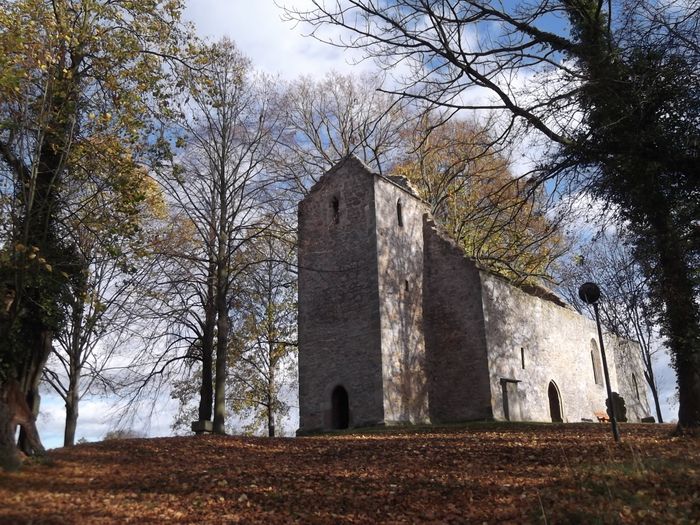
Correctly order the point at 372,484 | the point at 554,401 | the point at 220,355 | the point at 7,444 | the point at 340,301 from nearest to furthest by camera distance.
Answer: the point at 372,484, the point at 7,444, the point at 220,355, the point at 340,301, the point at 554,401

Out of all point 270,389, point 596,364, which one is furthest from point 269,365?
point 596,364

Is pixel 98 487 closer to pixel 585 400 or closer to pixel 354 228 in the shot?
pixel 354 228

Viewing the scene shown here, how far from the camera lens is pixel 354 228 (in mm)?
20578

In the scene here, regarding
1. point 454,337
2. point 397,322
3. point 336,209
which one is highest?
point 336,209

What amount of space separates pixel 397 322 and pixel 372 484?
11.7 metres

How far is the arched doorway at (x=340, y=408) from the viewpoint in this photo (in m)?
19.6

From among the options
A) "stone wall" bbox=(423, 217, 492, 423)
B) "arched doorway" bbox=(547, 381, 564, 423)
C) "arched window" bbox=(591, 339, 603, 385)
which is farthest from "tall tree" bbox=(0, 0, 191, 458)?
"arched window" bbox=(591, 339, 603, 385)

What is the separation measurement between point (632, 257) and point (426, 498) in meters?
7.56

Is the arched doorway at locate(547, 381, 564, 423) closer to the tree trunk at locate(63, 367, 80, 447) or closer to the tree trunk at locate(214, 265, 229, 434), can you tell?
the tree trunk at locate(214, 265, 229, 434)

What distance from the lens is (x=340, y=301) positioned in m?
20.2

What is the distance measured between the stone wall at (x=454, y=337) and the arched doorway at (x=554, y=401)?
531 cm

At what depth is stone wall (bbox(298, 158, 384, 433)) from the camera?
19.0 m

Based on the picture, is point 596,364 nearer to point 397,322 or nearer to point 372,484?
point 397,322

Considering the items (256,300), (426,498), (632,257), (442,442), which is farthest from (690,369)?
(256,300)
